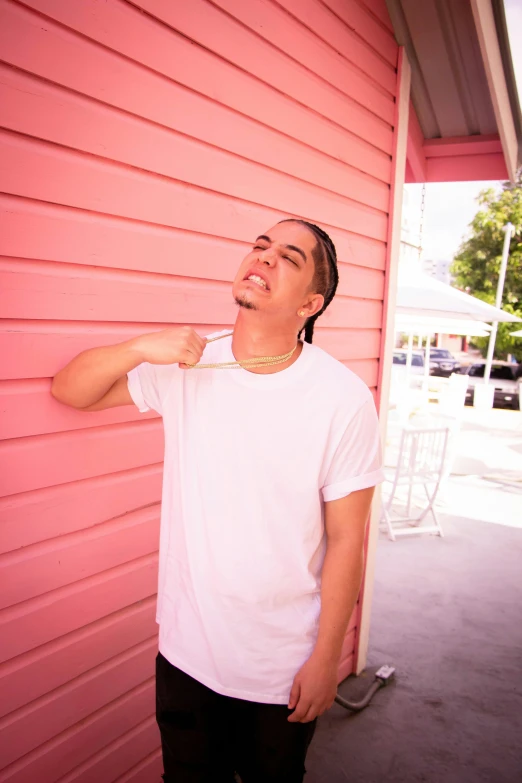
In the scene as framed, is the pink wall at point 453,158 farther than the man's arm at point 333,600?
Yes

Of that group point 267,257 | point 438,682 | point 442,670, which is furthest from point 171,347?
point 442,670

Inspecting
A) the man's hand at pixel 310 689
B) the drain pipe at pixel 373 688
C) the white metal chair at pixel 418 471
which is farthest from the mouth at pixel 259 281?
the white metal chair at pixel 418 471

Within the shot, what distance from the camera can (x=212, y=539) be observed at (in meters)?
1.54

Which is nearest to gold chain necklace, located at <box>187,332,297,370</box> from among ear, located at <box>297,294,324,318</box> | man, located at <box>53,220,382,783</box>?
man, located at <box>53,220,382,783</box>

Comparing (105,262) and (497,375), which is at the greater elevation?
(105,262)

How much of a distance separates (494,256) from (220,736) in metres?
24.8

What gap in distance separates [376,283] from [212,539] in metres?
2.27

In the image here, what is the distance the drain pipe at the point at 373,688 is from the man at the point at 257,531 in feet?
5.92

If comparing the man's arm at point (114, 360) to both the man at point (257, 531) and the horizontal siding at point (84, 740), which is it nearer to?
the man at point (257, 531)

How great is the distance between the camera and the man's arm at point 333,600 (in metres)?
1.51

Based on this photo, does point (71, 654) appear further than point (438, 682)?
No

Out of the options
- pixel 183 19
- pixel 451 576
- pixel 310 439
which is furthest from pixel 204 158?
pixel 451 576

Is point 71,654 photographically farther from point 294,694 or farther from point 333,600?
point 333,600

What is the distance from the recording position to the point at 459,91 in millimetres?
3775
